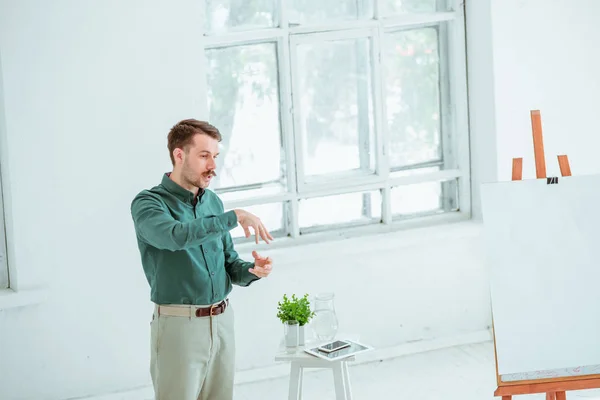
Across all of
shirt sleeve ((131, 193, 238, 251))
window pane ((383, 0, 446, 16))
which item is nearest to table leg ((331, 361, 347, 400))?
shirt sleeve ((131, 193, 238, 251))

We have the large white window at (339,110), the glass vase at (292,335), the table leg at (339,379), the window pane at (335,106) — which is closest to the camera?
the table leg at (339,379)

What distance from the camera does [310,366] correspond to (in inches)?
150

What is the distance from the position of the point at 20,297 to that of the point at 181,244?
58.0 inches

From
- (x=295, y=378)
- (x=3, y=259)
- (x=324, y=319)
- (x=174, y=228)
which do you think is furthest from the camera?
(x=3, y=259)

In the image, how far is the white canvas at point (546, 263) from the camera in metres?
3.74

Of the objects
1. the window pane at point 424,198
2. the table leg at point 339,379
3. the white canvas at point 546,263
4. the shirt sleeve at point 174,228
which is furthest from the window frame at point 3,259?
the white canvas at point 546,263

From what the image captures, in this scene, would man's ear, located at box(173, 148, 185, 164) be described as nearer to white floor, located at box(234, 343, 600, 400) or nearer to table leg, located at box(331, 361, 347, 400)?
table leg, located at box(331, 361, 347, 400)

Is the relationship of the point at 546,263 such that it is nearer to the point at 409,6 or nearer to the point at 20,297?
the point at 409,6

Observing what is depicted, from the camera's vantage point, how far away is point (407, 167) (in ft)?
17.8

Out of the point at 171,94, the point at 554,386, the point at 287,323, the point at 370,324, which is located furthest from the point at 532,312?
the point at 171,94

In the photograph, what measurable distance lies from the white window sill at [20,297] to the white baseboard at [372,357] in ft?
1.94

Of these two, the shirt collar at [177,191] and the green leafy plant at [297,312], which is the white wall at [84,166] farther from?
the shirt collar at [177,191]

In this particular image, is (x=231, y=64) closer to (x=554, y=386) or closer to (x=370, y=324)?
(x=370, y=324)

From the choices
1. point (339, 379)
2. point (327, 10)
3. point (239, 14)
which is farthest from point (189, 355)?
point (327, 10)
